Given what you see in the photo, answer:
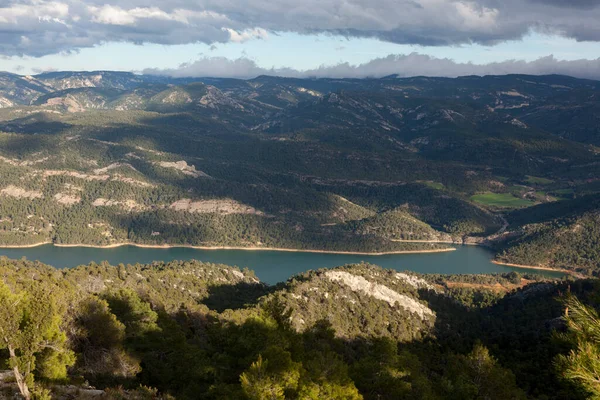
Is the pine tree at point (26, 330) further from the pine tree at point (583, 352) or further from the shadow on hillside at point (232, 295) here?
the shadow on hillside at point (232, 295)

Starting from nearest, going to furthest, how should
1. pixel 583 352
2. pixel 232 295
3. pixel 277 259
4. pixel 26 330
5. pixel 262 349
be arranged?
pixel 583 352, pixel 26 330, pixel 262 349, pixel 232 295, pixel 277 259

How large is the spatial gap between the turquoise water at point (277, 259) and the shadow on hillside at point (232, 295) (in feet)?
179

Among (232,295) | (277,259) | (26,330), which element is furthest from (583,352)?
(277,259)

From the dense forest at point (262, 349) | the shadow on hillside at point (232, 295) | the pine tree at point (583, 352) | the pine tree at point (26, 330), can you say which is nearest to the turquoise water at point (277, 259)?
the shadow on hillside at point (232, 295)

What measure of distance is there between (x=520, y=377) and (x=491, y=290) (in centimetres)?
8016

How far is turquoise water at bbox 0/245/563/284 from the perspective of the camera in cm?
17562

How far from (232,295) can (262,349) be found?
2703 inches

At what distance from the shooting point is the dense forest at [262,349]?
23688mm

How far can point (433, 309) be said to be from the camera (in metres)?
104

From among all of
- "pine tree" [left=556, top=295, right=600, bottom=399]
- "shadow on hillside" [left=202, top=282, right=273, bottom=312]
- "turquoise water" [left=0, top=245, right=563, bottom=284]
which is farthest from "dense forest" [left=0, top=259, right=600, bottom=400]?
"turquoise water" [left=0, top=245, right=563, bottom=284]

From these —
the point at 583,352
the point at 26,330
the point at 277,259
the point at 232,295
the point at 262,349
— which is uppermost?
the point at 583,352

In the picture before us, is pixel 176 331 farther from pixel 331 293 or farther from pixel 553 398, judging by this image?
pixel 331 293

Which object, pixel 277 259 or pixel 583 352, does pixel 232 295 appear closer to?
pixel 583 352

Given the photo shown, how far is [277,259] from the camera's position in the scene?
192m
